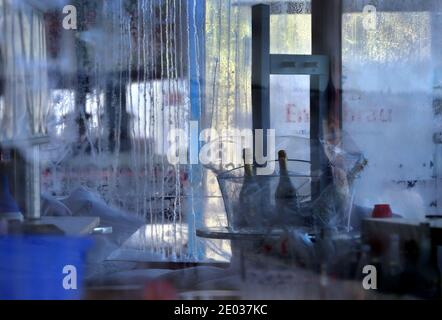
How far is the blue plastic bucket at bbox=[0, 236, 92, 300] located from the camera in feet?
7.87

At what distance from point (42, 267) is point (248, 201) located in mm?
522

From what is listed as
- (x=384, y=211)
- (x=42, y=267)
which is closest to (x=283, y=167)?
(x=384, y=211)

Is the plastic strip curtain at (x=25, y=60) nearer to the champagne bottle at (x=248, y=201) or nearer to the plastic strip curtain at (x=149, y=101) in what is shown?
the plastic strip curtain at (x=149, y=101)

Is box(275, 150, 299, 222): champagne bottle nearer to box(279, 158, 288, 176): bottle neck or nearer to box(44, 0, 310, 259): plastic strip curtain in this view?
box(279, 158, 288, 176): bottle neck

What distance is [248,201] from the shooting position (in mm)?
2465

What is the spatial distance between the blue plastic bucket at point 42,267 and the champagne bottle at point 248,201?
37 cm

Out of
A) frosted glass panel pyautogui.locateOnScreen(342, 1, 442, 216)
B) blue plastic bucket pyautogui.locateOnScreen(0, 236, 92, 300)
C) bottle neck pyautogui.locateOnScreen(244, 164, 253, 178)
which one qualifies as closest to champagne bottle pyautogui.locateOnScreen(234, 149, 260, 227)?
bottle neck pyautogui.locateOnScreen(244, 164, 253, 178)

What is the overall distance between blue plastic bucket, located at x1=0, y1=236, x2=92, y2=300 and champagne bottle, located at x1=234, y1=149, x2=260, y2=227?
0.37 meters

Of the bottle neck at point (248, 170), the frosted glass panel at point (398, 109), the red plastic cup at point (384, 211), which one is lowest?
the red plastic cup at point (384, 211)

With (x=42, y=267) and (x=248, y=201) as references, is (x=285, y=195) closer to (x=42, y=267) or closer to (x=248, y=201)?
(x=248, y=201)

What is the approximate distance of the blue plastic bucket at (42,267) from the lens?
7.87 ft

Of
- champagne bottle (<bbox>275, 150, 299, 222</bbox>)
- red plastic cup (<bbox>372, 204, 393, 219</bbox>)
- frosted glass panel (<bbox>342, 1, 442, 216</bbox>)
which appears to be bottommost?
red plastic cup (<bbox>372, 204, 393, 219</bbox>)

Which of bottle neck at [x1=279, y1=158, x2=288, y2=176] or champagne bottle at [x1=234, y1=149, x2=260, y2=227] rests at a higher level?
bottle neck at [x1=279, y1=158, x2=288, y2=176]

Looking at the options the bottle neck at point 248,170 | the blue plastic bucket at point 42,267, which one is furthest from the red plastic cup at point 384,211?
the blue plastic bucket at point 42,267
